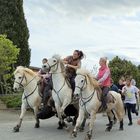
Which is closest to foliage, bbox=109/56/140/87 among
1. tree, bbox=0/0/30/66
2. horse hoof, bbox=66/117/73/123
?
tree, bbox=0/0/30/66

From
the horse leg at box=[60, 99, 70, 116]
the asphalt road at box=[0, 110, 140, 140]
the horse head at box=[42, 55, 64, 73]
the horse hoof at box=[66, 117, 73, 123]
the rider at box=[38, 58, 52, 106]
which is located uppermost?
the horse head at box=[42, 55, 64, 73]

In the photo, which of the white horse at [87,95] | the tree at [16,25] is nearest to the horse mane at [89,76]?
the white horse at [87,95]

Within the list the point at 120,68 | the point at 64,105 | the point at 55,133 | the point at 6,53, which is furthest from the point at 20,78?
the point at 120,68

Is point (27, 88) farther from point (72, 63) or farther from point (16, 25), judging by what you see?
point (16, 25)

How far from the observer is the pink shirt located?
1544 centimetres

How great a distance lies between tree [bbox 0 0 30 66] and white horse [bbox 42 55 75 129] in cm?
2151

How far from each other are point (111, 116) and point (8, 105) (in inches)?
405

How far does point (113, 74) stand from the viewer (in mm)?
42312

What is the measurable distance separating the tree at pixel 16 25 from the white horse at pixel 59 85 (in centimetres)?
2151

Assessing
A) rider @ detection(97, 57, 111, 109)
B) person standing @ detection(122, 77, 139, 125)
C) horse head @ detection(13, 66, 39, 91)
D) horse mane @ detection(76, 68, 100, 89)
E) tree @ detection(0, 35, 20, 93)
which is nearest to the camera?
horse mane @ detection(76, 68, 100, 89)

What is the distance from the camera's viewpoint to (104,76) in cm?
1547

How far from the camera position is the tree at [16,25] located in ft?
121

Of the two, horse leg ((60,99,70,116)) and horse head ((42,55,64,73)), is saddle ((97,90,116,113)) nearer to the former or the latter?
horse leg ((60,99,70,116))

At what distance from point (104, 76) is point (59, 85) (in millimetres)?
1401
